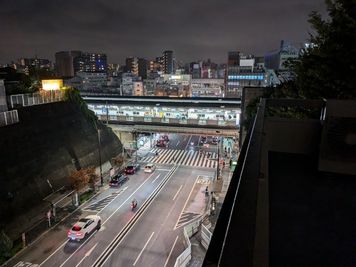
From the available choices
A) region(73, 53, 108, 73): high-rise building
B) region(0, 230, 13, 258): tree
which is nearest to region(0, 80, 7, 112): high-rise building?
region(0, 230, 13, 258): tree

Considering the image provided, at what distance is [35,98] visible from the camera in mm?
23375

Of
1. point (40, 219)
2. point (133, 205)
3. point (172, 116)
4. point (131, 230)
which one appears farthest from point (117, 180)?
point (172, 116)

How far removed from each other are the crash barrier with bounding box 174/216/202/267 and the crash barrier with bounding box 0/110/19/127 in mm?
16285

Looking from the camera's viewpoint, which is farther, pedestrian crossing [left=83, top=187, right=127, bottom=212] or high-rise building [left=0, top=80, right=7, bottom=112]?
pedestrian crossing [left=83, top=187, right=127, bottom=212]

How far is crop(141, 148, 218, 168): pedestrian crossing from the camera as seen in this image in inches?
1237

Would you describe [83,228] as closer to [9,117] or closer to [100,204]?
[100,204]

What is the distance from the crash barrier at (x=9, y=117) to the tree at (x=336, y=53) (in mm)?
21221

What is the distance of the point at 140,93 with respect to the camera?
9231 cm

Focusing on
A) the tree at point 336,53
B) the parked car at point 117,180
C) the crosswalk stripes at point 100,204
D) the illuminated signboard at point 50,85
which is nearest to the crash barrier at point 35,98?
the illuminated signboard at point 50,85

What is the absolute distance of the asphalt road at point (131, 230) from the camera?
13633mm

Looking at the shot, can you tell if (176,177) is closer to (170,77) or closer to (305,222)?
(305,222)

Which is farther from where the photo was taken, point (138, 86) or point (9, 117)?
point (138, 86)

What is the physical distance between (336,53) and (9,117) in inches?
873

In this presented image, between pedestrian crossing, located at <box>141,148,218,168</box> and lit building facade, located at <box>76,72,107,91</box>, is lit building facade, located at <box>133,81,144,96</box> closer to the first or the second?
lit building facade, located at <box>76,72,107,91</box>
